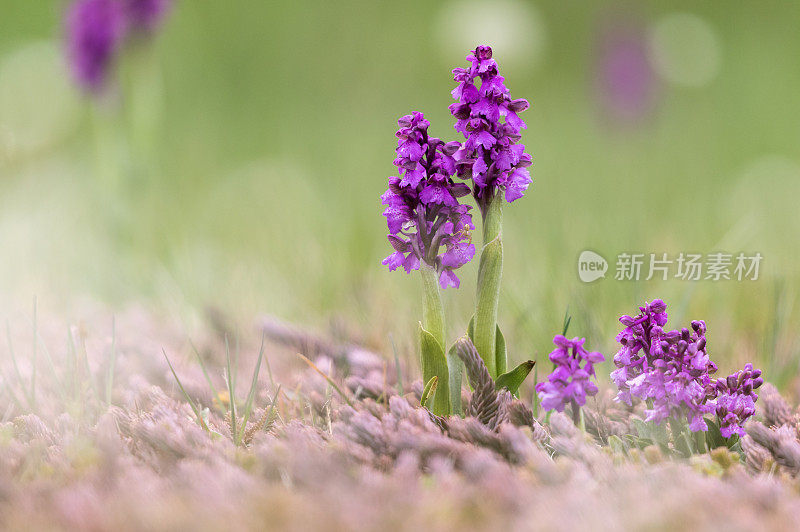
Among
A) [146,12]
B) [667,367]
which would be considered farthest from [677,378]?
[146,12]

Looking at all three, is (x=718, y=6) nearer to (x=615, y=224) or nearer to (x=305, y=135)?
(x=305, y=135)

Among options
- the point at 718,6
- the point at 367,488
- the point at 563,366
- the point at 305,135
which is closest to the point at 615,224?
the point at 563,366

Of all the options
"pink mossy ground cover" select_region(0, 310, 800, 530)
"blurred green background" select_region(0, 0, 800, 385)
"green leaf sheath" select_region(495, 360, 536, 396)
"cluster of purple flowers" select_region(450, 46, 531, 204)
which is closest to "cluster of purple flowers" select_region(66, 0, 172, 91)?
"blurred green background" select_region(0, 0, 800, 385)

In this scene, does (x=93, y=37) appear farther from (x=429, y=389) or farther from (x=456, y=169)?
(x=429, y=389)

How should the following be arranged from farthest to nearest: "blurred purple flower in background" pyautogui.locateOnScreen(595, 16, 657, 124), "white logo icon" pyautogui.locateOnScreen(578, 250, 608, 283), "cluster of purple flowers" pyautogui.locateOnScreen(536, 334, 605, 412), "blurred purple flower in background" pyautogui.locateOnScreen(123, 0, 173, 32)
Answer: "blurred purple flower in background" pyautogui.locateOnScreen(595, 16, 657, 124), "blurred purple flower in background" pyautogui.locateOnScreen(123, 0, 173, 32), "white logo icon" pyautogui.locateOnScreen(578, 250, 608, 283), "cluster of purple flowers" pyautogui.locateOnScreen(536, 334, 605, 412)

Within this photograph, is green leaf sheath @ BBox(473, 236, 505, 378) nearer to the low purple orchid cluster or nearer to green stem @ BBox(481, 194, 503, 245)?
green stem @ BBox(481, 194, 503, 245)

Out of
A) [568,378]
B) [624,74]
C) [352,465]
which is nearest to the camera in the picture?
[352,465]
